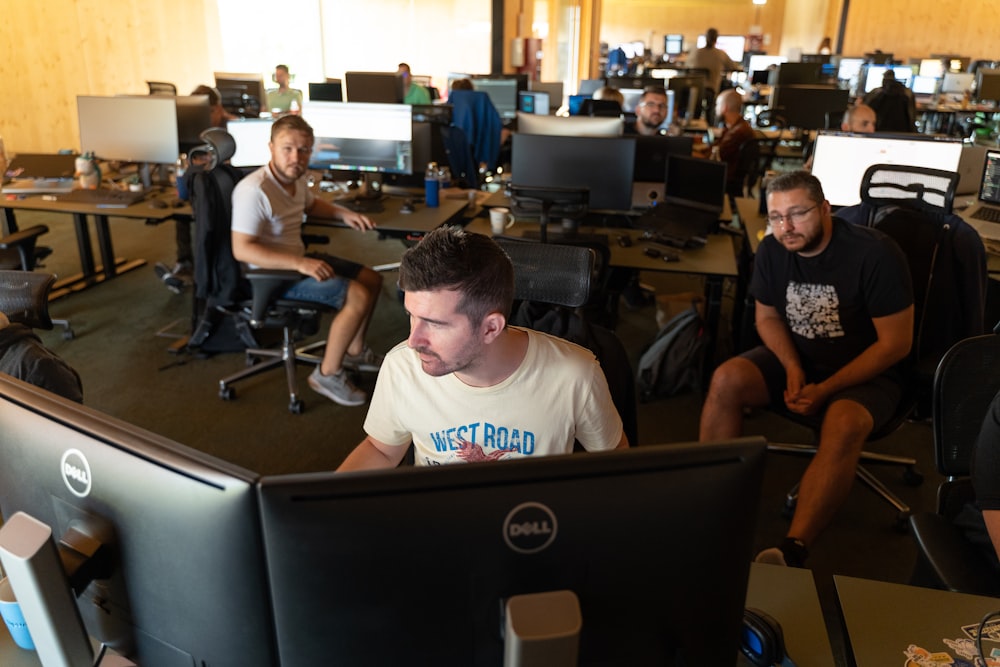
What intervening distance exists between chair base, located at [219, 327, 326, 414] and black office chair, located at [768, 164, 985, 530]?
1.96 metres

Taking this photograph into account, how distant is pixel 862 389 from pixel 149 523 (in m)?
2.13

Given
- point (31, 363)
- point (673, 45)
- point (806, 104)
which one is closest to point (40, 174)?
point (31, 363)

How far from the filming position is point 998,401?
1369mm

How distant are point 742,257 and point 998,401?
8.06 feet

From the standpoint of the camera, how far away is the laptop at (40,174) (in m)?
4.22

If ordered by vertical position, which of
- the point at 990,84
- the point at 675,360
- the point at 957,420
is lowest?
the point at 675,360

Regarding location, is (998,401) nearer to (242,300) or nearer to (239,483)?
(239,483)

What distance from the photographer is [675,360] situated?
3369 mm

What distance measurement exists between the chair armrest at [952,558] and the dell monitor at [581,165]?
236 cm

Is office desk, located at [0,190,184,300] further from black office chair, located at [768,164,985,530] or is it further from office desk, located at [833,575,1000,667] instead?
office desk, located at [833,575,1000,667]

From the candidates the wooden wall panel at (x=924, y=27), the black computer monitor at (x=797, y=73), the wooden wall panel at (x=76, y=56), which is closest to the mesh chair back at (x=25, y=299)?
the wooden wall panel at (x=76, y=56)

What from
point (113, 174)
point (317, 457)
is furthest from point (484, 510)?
point (113, 174)

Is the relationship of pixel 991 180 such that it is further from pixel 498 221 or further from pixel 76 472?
Result: pixel 76 472

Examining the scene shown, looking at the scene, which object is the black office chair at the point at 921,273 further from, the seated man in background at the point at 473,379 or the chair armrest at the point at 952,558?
the seated man in background at the point at 473,379
